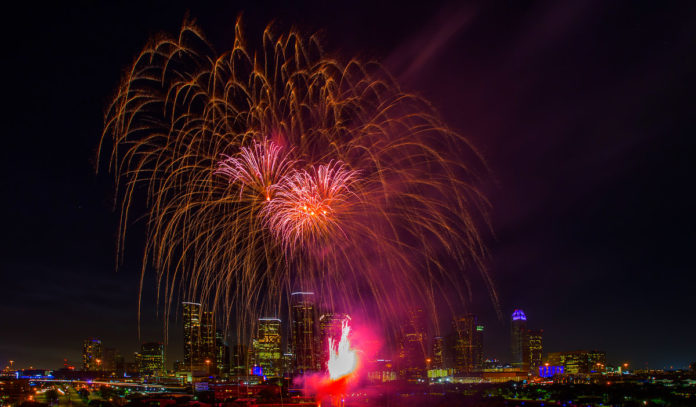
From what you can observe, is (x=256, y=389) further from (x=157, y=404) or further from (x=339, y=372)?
(x=157, y=404)

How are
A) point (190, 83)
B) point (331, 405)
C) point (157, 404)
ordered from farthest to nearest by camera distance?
point (331, 405), point (157, 404), point (190, 83)

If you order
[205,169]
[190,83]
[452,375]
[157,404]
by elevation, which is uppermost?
[190,83]

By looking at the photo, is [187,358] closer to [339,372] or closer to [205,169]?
[339,372]

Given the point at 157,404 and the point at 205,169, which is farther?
the point at 157,404

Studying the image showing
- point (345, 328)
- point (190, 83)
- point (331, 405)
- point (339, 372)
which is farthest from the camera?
point (339, 372)

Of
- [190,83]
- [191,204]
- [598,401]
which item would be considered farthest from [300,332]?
[190,83]

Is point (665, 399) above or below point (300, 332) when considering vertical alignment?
below
